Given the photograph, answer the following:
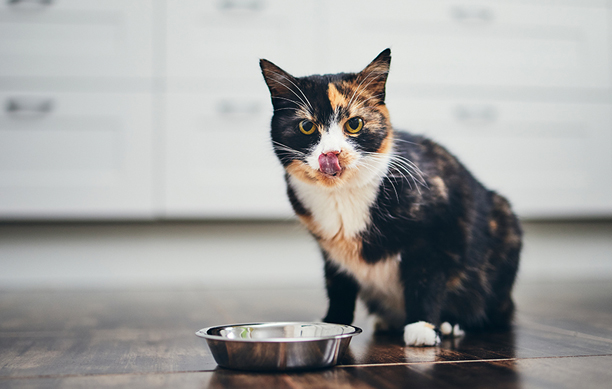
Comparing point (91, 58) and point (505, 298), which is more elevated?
point (91, 58)

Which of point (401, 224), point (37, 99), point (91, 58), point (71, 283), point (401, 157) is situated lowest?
point (71, 283)

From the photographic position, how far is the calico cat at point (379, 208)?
1026 millimetres

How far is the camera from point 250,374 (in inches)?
29.8

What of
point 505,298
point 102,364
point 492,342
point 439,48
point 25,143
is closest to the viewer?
point 102,364

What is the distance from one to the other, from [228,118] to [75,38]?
0.64 metres

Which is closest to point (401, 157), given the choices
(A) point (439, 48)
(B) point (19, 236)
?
(A) point (439, 48)

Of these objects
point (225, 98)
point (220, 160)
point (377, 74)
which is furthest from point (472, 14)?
point (377, 74)

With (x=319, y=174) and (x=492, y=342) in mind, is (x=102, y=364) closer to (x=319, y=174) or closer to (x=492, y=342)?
(x=319, y=174)

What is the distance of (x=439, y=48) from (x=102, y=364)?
6.09 ft

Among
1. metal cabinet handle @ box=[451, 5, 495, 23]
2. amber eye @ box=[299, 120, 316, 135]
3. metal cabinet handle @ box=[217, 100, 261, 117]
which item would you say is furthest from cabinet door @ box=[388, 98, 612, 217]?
amber eye @ box=[299, 120, 316, 135]

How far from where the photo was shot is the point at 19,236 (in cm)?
217

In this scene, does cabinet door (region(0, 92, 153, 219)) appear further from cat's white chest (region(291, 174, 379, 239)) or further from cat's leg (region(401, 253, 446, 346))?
cat's leg (region(401, 253, 446, 346))

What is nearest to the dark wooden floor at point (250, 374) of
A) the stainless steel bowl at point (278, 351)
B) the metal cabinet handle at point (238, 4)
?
the stainless steel bowl at point (278, 351)

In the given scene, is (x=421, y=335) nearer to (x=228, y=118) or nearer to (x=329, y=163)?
(x=329, y=163)
